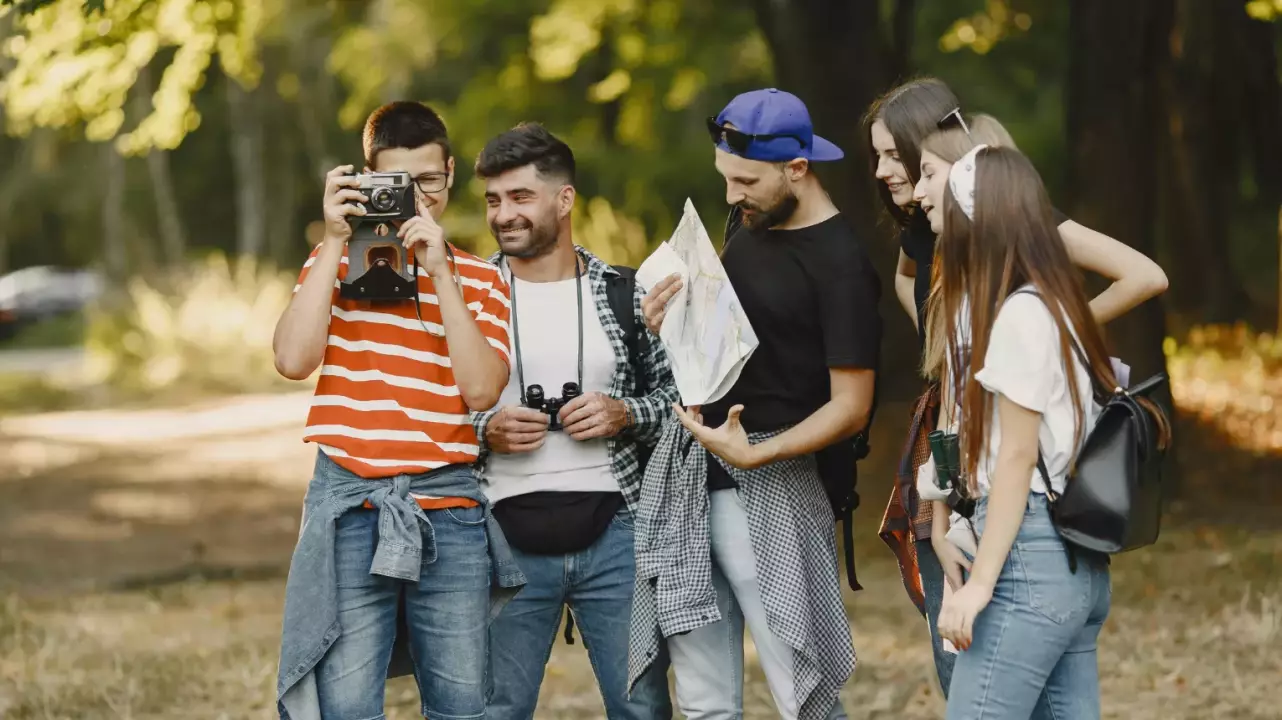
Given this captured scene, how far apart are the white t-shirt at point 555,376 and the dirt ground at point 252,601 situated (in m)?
2.52

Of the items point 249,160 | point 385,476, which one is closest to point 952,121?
point 385,476

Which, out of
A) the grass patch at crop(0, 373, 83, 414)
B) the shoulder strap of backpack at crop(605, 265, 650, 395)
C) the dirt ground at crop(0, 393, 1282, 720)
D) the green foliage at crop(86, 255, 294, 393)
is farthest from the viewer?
the green foliage at crop(86, 255, 294, 393)

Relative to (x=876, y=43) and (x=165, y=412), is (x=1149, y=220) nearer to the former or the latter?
(x=876, y=43)

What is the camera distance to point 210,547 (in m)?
10.8

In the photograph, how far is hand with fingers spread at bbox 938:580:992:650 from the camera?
3.25 meters

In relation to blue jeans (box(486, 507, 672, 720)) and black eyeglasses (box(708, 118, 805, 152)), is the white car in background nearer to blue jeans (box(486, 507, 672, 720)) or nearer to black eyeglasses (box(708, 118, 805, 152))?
blue jeans (box(486, 507, 672, 720))

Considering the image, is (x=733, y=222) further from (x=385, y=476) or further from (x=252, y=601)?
(x=252, y=601)

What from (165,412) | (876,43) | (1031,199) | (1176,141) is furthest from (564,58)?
(1031,199)

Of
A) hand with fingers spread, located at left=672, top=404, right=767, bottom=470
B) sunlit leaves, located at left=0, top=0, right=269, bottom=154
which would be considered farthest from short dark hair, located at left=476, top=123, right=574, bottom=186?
sunlit leaves, located at left=0, top=0, right=269, bottom=154

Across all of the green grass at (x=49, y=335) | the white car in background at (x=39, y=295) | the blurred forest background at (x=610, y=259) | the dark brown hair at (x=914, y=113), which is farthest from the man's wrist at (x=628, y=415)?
the white car in background at (x=39, y=295)

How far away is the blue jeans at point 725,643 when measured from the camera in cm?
417

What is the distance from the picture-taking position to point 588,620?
432 centimetres

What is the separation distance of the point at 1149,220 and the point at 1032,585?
8.12 m

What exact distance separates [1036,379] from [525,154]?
Answer: 5.39 feet
